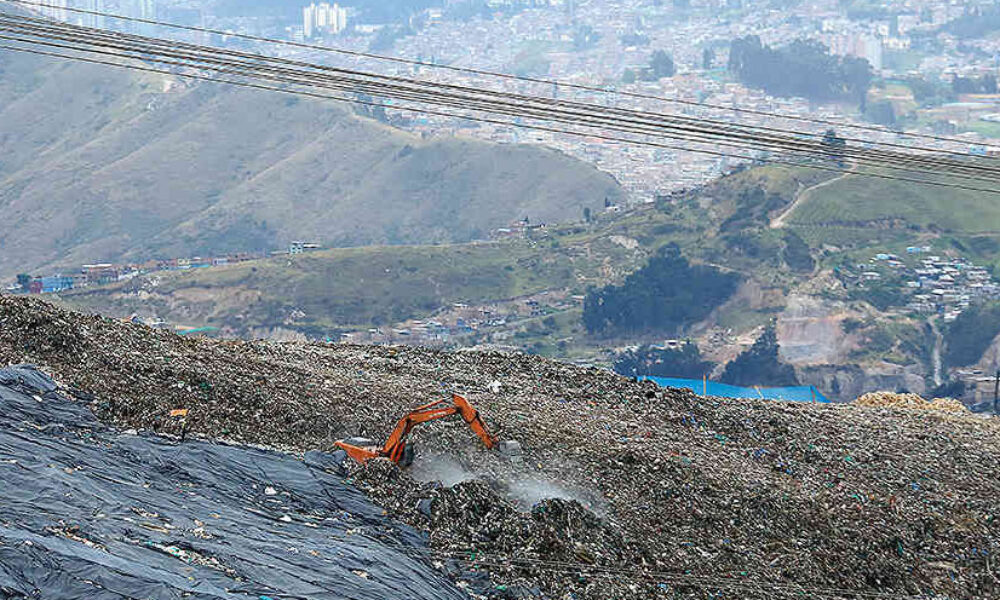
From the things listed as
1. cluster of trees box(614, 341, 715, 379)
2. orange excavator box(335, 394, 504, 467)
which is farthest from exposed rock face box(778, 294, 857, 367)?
orange excavator box(335, 394, 504, 467)

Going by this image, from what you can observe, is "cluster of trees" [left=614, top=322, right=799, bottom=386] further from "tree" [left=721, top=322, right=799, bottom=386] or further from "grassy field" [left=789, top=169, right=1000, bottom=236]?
"grassy field" [left=789, top=169, right=1000, bottom=236]

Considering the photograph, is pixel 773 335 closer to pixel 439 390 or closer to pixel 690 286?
pixel 690 286

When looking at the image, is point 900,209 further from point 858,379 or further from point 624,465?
point 624,465

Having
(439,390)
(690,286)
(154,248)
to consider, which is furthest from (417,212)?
(439,390)

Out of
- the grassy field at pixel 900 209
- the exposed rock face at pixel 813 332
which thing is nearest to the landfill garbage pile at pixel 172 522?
the exposed rock face at pixel 813 332

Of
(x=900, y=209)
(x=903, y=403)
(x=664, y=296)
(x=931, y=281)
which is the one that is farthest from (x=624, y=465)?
(x=900, y=209)

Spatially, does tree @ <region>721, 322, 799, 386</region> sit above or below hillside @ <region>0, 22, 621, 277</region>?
above
